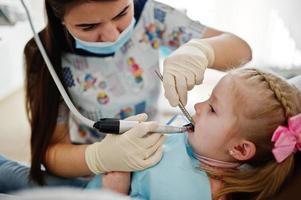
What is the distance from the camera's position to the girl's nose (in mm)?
855

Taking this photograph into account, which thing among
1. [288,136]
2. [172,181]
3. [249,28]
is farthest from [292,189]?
[249,28]

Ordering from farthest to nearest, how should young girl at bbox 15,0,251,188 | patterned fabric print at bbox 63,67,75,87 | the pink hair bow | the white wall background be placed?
the white wall background < patterned fabric print at bbox 63,67,75,87 < young girl at bbox 15,0,251,188 < the pink hair bow

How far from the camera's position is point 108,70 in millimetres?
1007

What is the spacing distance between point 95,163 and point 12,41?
1.49 feet

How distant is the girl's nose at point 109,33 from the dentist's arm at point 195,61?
0.13m

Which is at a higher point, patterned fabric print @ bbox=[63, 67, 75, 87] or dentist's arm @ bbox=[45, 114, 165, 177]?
patterned fabric print @ bbox=[63, 67, 75, 87]

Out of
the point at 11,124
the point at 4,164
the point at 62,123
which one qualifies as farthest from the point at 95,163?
the point at 11,124

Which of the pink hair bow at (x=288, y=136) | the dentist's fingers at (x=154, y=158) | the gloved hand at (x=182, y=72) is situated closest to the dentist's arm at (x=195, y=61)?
the gloved hand at (x=182, y=72)

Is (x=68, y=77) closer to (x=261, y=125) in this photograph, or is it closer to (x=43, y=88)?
(x=43, y=88)

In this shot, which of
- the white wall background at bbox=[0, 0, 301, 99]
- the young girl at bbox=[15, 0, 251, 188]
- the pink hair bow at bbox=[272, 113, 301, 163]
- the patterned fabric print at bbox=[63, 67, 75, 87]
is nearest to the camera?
the pink hair bow at bbox=[272, 113, 301, 163]

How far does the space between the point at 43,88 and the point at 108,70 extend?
7.2 inches

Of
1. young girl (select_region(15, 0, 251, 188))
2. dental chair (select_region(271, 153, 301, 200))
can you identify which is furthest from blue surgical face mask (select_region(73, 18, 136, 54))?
dental chair (select_region(271, 153, 301, 200))

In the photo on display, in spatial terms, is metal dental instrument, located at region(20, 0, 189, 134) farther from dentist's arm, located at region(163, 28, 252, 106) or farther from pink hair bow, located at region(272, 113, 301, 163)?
pink hair bow, located at region(272, 113, 301, 163)

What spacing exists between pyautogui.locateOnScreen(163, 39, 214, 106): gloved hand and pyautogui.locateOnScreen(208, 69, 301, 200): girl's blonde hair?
85 mm
